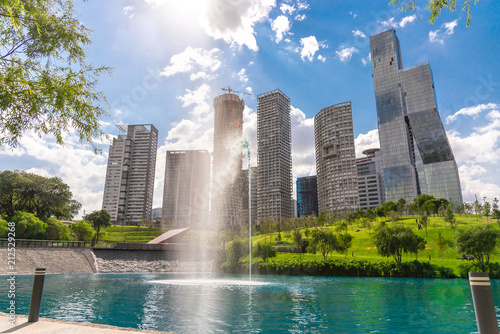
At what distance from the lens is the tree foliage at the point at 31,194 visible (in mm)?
83812

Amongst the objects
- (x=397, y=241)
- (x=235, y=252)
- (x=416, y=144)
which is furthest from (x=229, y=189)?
(x=416, y=144)

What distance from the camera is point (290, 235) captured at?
102375 mm

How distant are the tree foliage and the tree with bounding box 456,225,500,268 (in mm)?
108083

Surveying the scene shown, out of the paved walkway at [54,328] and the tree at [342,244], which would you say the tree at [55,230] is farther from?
the paved walkway at [54,328]

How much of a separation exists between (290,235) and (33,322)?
9824cm

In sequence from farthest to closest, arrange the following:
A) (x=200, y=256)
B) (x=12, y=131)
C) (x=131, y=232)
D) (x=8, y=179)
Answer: (x=131, y=232) → (x=8, y=179) → (x=200, y=256) → (x=12, y=131)

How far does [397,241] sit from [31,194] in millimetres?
101852

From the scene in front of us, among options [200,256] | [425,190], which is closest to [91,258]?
[200,256]

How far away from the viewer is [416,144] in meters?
184

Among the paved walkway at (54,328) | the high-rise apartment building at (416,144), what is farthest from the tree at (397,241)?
the high-rise apartment building at (416,144)

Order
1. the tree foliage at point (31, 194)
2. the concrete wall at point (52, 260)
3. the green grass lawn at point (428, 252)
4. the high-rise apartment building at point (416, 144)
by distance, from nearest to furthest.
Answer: the concrete wall at point (52, 260) → the green grass lawn at point (428, 252) → the tree foliage at point (31, 194) → the high-rise apartment building at point (416, 144)

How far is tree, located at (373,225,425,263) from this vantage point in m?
53.3

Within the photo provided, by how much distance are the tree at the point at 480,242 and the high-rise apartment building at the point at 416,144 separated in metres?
136

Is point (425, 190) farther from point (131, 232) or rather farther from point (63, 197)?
point (63, 197)
